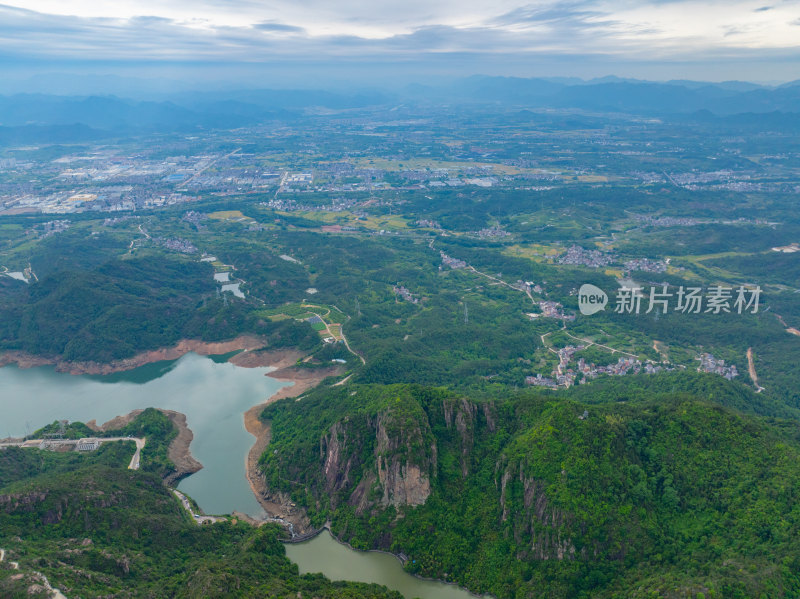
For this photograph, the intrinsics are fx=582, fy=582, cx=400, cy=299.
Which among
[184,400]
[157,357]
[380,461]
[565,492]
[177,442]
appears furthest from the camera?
[157,357]

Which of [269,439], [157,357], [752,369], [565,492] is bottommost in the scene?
[157,357]

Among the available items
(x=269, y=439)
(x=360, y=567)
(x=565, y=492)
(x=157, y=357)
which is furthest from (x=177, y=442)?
(x=565, y=492)

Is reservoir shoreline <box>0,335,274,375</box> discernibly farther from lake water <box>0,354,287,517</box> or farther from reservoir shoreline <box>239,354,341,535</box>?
reservoir shoreline <box>239,354,341,535</box>

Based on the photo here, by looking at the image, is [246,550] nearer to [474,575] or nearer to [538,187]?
[474,575]

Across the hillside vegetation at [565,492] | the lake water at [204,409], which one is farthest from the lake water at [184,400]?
the hillside vegetation at [565,492]

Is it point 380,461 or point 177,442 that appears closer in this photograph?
point 380,461

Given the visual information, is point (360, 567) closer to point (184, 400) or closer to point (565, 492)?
point (565, 492)

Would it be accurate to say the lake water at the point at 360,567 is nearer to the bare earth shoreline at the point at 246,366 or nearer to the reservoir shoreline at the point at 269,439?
the reservoir shoreline at the point at 269,439
